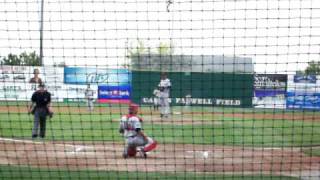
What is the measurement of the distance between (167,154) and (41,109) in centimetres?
454

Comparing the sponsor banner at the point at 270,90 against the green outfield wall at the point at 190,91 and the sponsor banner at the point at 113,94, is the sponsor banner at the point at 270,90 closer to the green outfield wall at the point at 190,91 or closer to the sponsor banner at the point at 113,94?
the green outfield wall at the point at 190,91

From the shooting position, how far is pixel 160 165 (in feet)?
37.1

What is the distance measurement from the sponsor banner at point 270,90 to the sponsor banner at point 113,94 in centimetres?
788

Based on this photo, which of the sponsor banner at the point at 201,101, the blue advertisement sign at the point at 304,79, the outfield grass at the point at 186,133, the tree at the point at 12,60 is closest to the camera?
the tree at the point at 12,60

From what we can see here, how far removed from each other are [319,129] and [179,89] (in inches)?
515

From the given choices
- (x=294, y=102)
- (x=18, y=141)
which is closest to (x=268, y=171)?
(x=18, y=141)

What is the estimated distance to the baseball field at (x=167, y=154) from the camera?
10148 millimetres

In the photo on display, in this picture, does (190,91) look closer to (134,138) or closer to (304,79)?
(304,79)

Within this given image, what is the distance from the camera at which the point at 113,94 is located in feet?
112

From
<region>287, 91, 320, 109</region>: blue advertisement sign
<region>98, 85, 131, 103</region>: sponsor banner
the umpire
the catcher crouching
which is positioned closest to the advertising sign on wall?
<region>287, 91, 320, 109</region>: blue advertisement sign

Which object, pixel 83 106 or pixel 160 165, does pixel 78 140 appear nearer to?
pixel 160 165

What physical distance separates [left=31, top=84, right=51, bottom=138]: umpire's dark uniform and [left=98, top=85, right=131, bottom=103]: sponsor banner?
56.8 ft

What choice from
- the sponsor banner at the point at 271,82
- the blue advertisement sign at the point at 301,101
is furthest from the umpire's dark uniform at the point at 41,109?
the blue advertisement sign at the point at 301,101

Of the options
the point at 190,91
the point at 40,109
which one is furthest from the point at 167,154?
the point at 190,91
